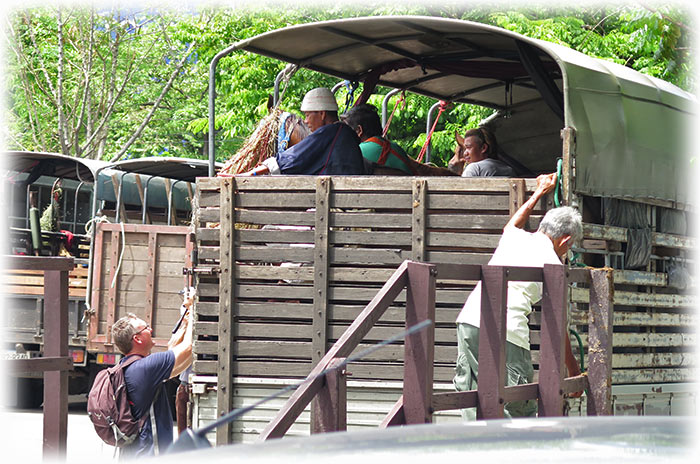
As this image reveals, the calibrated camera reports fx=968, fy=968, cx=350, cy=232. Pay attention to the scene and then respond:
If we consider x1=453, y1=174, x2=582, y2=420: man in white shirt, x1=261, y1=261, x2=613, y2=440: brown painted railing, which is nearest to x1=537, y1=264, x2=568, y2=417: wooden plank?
x1=261, y1=261, x2=613, y2=440: brown painted railing

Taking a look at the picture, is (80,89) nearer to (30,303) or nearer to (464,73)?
(30,303)

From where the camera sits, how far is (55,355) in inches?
193

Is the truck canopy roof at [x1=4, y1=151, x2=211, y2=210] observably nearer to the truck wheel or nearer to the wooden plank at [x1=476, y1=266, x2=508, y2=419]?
the truck wheel

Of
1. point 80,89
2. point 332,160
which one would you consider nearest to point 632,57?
point 332,160

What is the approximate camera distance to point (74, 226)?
14.2 metres

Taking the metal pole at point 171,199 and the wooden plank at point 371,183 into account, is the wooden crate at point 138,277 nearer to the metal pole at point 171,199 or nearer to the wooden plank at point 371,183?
the metal pole at point 171,199

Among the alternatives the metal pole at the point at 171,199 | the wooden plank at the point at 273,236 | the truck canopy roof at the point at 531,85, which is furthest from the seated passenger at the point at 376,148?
the metal pole at the point at 171,199

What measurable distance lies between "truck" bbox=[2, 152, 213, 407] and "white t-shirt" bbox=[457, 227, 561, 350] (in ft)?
17.4

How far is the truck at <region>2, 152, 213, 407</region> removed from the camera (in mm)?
11141

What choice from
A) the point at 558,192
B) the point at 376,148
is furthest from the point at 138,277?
the point at 558,192

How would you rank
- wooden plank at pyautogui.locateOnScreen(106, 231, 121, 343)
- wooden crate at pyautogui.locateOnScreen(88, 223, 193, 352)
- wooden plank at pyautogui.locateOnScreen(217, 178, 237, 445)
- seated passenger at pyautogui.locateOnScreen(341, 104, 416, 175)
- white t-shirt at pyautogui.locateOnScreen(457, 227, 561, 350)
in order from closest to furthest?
white t-shirt at pyautogui.locateOnScreen(457, 227, 561, 350)
wooden plank at pyautogui.locateOnScreen(217, 178, 237, 445)
seated passenger at pyautogui.locateOnScreen(341, 104, 416, 175)
wooden crate at pyautogui.locateOnScreen(88, 223, 193, 352)
wooden plank at pyautogui.locateOnScreen(106, 231, 121, 343)

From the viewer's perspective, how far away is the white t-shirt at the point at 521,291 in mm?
5406

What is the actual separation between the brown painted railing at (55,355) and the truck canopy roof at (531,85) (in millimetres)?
3076

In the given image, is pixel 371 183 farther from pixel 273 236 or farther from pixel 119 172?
pixel 119 172
